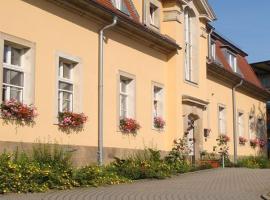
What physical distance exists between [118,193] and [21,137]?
3.29m

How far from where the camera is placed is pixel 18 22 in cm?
1479

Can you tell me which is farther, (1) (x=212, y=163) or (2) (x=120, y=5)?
(1) (x=212, y=163)

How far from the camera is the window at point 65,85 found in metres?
16.6

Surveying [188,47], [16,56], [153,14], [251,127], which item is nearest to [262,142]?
[251,127]

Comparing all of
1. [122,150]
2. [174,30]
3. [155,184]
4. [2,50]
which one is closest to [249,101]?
[174,30]

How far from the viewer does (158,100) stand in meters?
22.3

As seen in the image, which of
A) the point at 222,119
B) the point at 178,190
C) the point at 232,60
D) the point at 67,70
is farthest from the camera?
the point at 232,60

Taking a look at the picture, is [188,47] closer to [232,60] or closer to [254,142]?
[232,60]

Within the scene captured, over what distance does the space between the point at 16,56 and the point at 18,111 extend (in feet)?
5.25

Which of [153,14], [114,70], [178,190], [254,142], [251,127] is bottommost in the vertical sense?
[178,190]

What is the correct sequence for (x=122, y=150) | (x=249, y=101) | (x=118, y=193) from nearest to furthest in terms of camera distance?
(x=118, y=193)
(x=122, y=150)
(x=249, y=101)

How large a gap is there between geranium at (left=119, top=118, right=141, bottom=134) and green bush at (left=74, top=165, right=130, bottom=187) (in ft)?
12.3

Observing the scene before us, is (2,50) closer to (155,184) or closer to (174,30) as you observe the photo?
(155,184)

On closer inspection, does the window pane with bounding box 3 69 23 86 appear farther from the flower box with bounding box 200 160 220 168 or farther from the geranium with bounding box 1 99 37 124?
the flower box with bounding box 200 160 220 168
